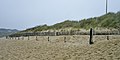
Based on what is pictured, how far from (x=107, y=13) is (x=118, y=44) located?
4639 centimetres

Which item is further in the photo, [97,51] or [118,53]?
[97,51]

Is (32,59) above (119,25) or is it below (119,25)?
below

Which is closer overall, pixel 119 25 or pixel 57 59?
pixel 57 59

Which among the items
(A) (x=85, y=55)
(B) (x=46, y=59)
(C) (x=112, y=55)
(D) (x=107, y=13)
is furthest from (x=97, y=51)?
(D) (x=107, y=13)

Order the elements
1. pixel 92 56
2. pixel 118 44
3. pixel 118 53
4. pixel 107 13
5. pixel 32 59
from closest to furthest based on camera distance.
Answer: pixel 118 53, pixel 92 56, pixel 118 44, pixel 32 59, pixel 107 13

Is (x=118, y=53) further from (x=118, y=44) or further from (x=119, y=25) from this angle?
(x=119, y=25)

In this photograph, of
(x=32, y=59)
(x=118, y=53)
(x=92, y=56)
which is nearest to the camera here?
(x=118, y=53)

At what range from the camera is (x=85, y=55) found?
15.0m

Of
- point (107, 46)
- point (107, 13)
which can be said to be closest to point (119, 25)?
point (107, 13)

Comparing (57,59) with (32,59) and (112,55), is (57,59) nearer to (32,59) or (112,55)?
(32,59)

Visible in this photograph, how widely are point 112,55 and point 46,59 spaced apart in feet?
14.6

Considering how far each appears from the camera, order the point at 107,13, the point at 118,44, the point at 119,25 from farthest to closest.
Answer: the point at 107,13
the point at 119,25
the point at 118,44

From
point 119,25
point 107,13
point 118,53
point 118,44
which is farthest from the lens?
point 107,13

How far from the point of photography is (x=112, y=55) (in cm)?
1327
